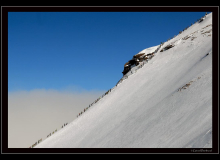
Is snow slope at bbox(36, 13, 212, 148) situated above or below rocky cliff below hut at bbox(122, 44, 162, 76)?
below

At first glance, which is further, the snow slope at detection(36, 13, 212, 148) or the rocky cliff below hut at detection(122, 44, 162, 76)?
the rocky cliff below hut at detection(122, 44, 162, 76)

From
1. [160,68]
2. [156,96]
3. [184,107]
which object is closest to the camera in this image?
[184,107]

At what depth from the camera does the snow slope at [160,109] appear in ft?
40.4

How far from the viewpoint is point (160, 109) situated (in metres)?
17.3

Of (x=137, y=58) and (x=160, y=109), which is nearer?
(x=160, y=109)

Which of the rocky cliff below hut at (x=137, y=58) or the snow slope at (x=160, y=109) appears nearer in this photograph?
the snow slope at (x=160, y=109)

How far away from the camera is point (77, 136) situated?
21.9 m

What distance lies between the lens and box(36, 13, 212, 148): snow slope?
12305mm

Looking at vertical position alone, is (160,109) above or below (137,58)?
below

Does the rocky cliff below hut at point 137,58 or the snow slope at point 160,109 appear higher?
the rocky cliff below hut at point 137,58
